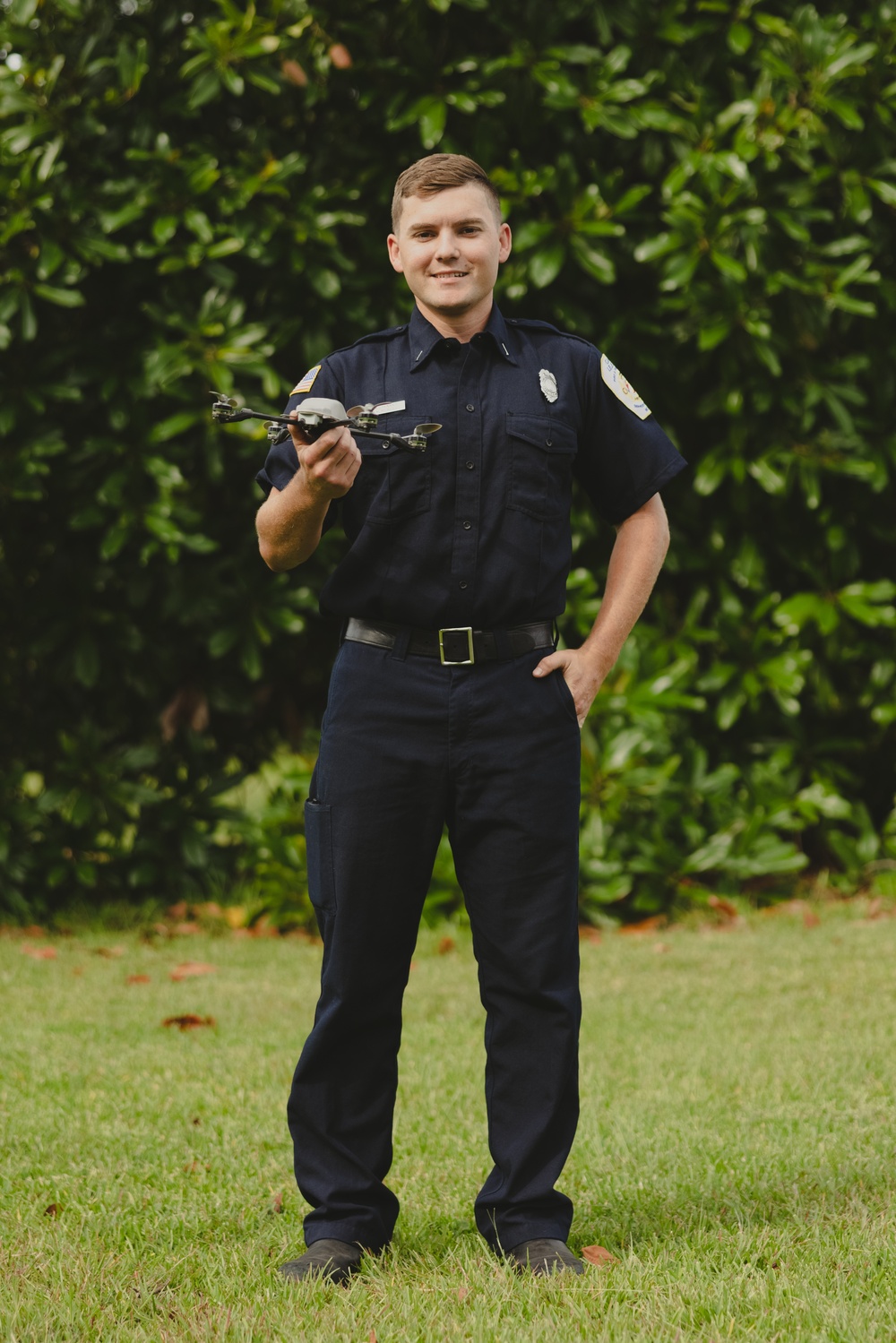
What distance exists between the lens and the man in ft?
9.50

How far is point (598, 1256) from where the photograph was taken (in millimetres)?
2939

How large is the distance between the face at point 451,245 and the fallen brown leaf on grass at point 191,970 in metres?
3.47

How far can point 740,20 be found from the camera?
6090 millimetres

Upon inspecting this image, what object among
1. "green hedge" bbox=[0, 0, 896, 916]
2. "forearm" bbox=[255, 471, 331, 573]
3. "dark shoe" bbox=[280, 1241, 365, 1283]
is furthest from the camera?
"green hedge" bbox=[0, 0, 896, 916]

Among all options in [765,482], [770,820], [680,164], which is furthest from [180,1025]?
[680,164]

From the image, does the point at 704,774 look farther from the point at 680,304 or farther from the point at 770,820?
the point at 680,304

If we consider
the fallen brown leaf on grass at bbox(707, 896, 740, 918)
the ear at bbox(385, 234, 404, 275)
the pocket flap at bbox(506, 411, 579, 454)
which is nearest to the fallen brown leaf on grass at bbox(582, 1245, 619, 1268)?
the pocket flap at bbox(506, 411, 579, 454)

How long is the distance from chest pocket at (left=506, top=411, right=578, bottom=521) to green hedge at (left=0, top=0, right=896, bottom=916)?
10.1 feet

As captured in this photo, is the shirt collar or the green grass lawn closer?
the green grass lawn

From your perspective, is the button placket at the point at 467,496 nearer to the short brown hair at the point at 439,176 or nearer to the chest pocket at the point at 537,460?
the chest pocket at the point at 537,460

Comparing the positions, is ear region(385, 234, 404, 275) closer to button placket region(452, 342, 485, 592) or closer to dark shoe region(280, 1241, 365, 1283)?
button placket region(452, 342, 485, 592)

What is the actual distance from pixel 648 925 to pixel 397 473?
388 cm

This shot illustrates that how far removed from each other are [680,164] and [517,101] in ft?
2.34

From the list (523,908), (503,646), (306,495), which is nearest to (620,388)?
(503,646)
